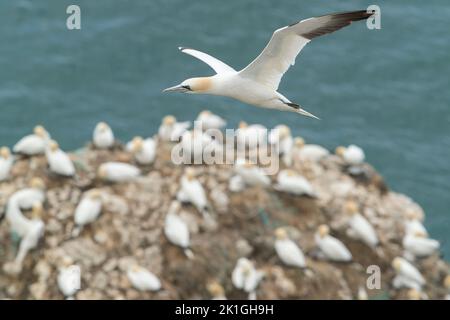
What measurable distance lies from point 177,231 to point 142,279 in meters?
0.97

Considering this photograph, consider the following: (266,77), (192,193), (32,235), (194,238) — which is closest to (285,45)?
(266,77)

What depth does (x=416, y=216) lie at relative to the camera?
719 inches

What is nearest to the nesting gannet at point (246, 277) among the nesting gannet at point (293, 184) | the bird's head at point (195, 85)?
the nesting gannet at point (293, 184)

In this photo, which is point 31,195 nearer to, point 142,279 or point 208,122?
point 142,279

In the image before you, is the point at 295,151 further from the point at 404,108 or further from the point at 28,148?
the point at 404,108

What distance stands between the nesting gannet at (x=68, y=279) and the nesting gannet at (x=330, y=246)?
162 inches

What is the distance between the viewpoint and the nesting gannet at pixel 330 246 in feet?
53.9

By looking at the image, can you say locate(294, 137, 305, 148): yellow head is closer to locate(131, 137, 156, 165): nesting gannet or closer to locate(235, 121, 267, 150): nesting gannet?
locate(235, 121, 267, 150): nesting gannet

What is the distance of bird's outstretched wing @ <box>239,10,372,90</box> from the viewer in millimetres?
11422

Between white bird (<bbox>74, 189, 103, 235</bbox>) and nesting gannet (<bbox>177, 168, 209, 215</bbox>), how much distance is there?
140cm

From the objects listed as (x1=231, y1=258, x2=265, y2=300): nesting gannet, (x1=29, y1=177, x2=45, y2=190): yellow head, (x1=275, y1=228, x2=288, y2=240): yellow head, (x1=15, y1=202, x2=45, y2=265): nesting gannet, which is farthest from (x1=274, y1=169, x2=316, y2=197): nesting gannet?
(x1=15, y1=202, x2=45, y2=265): nesting gannet

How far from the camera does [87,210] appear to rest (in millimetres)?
15461

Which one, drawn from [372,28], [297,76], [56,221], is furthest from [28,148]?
[372,28]

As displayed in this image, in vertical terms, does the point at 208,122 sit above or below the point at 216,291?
above
